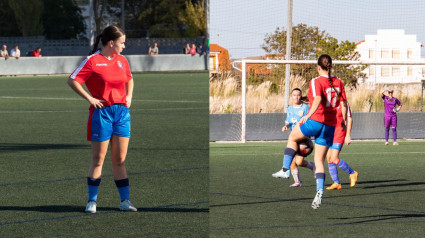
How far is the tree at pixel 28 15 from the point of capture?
6072 centimetres

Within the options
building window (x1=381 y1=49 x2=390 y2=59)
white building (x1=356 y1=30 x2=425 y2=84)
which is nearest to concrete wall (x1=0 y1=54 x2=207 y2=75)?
building window (x1=381 y1=49 x2=390 y2=59)

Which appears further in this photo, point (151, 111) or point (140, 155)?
point (151, 111)

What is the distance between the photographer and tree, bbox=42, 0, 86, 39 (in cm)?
6788

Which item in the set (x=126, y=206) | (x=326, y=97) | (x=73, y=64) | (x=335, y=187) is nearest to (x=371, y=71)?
(x=335, y=187)

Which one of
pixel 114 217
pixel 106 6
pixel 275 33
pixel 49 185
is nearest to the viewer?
pixel 114 217

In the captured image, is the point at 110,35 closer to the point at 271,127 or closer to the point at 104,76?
the point at 104,76

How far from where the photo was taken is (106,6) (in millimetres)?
75125

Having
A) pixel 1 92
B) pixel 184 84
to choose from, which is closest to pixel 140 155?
pixel 1 92

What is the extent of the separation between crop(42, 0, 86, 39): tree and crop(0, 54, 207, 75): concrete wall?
25.9 metres

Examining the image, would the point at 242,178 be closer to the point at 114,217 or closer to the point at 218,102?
the point at 114,217

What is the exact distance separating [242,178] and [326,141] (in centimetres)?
323

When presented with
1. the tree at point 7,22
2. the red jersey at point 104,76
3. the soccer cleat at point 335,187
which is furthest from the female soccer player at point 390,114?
the tree at point 7,22

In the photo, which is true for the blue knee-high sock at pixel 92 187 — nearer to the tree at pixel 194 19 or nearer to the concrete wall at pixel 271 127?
the concrete wall at pixel 271 127

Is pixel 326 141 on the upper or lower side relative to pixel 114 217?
upper
